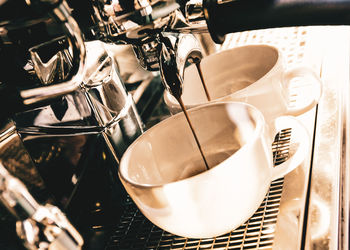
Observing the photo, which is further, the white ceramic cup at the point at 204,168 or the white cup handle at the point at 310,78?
the white cup handle at the point at 310,78

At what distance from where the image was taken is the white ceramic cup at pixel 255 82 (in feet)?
1.41

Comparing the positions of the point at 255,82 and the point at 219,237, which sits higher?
the point at 255,82

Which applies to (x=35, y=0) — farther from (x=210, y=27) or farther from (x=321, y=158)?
(x=321, y=158)

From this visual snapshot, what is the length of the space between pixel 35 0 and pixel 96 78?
21 centimetres

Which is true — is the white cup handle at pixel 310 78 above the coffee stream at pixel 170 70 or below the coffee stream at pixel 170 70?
below

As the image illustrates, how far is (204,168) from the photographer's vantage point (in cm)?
43

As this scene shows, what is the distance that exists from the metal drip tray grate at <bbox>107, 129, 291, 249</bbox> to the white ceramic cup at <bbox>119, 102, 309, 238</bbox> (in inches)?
1.0

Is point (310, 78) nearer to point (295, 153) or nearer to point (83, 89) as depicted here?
point (295, 153)

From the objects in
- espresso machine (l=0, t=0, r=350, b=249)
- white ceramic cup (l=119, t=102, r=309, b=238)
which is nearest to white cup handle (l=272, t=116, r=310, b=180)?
white ceramic cup (l=119, t=102, r=309, b=238)

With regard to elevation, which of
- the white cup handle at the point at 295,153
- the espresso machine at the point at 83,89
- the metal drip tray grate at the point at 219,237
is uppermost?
the espresso machine at the point at 83,89

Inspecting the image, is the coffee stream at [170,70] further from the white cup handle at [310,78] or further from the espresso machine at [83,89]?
the white cup handle at [310,78]

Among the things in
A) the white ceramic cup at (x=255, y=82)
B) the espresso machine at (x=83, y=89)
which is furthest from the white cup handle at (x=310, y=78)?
the espresso machine at (x=83, y=89)

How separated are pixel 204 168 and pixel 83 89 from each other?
170 mm

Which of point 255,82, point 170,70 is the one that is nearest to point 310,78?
point 255,82
